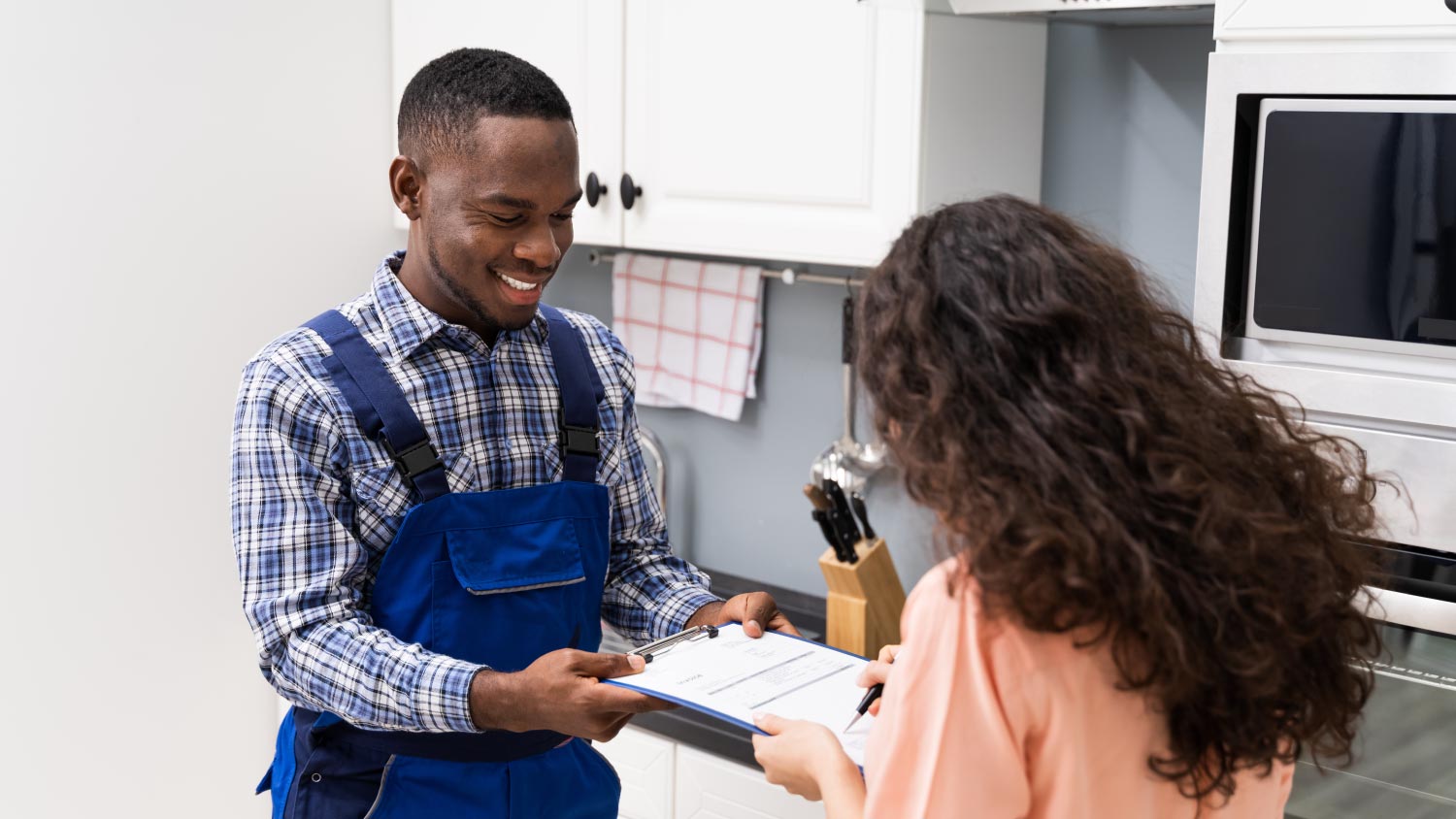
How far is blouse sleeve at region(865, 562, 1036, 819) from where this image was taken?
0.81m

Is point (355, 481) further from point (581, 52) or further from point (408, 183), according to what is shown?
point (581, 52)

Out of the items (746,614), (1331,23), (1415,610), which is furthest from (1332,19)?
(746,614)

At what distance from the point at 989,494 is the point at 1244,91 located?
791 mm

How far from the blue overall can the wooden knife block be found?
79cm

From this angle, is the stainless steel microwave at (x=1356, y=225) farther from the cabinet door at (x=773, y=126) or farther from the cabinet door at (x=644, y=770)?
the cabinet door at (x=644, y=770)

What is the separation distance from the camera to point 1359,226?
1.33 metres

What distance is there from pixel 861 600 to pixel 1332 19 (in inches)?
42.8

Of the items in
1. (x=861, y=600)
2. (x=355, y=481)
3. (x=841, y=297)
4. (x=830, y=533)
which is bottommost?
(x=861, y=600)

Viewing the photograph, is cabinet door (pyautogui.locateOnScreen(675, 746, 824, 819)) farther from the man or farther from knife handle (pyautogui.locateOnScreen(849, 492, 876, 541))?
the man

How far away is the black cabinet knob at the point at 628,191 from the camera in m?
2.12

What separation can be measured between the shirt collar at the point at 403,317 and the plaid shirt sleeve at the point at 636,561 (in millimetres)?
213

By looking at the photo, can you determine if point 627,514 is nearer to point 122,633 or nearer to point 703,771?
point 703,771

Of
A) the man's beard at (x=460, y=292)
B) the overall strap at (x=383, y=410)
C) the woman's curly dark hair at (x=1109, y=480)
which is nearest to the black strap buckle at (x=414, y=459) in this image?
the overall strap at (x=383, y=410)

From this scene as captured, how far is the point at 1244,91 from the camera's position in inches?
54.3
